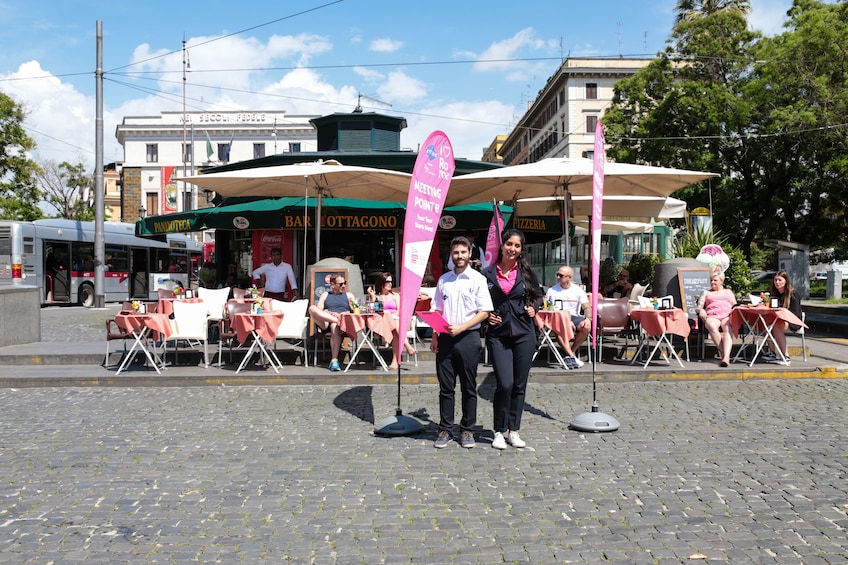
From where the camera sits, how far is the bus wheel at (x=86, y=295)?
2631 cm

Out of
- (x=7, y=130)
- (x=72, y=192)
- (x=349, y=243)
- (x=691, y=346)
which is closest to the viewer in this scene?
(x=691, y=346)

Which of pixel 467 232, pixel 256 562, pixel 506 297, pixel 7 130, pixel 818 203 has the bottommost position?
pixel 256 562

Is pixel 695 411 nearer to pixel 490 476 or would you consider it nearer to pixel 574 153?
pixel 490 476

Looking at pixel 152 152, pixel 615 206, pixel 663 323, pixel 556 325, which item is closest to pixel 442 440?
pixel 556 325

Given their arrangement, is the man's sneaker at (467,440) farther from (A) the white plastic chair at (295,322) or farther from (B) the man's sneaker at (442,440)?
(A) the white plastic chair at (295,322)

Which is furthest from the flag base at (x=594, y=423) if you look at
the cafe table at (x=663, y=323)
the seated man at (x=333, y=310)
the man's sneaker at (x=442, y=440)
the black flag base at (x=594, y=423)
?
the seated man at (x=333, y=310)

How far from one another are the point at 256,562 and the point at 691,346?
899cm

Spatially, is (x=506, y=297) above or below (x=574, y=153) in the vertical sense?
below

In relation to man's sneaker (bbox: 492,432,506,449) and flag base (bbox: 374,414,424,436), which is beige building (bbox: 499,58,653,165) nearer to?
flag base (bbox: 374,414,424,436)

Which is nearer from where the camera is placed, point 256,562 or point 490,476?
point 256,562

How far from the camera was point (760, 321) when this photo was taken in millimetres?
10359

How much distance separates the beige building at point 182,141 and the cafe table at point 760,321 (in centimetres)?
5565

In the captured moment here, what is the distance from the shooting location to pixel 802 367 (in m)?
9.94

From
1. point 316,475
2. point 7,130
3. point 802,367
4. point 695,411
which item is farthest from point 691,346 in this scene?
point 7,130
